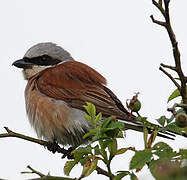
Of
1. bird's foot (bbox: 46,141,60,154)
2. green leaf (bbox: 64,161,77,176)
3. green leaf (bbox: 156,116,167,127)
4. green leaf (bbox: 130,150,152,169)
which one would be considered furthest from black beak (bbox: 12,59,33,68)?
green leaf (bbox: 130,150,152,169)

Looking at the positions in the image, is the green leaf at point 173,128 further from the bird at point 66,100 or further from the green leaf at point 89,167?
the bird at point 66,100

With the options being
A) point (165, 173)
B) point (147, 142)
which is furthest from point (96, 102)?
point (165, 173)

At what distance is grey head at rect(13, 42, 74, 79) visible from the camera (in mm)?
4977

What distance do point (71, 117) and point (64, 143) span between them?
0.35 m

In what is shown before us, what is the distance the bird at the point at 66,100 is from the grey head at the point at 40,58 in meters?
0.02

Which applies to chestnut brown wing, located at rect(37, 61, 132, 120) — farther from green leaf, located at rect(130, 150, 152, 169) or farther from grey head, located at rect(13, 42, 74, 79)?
green leaf, located at rect(130, 150, 152, 169)

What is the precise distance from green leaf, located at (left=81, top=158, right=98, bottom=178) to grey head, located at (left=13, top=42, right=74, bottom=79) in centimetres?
354

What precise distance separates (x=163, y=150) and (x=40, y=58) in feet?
13.3

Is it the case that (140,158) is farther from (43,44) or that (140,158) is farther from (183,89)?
(43,44)

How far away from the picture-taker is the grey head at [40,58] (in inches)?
196

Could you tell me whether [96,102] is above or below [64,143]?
above

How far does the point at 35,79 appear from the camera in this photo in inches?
185

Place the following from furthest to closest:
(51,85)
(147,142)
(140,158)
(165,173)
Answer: (51,85) → (147,142) → (140,158) → (165,173)

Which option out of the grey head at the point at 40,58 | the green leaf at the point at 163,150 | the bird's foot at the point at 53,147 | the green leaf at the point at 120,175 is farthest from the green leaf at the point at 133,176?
the grey head at the point at 40,58
